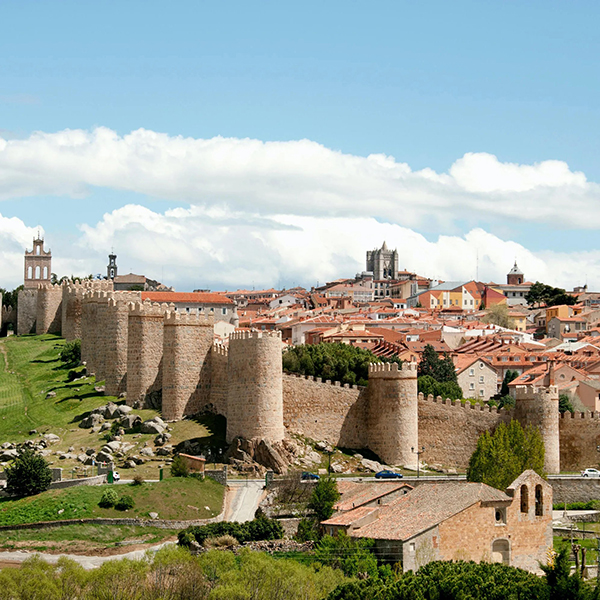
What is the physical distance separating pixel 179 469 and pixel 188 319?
31.3ft

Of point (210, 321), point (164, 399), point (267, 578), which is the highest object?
point (210, 321)

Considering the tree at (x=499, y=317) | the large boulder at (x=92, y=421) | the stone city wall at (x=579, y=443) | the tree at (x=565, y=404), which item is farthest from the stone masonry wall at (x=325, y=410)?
the tree at (x=499, y=317)

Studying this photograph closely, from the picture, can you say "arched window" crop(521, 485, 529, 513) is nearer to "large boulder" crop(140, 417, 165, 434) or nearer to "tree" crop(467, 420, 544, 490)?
"tree" crop(467, 420, 544, 490)

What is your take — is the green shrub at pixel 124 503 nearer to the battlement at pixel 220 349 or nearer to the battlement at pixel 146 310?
the battlement at pixel 220 349

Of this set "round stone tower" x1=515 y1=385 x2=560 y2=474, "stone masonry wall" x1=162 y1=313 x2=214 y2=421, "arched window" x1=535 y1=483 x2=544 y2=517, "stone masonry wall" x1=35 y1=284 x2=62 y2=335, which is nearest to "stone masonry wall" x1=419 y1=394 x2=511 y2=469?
"round stone tower" x1=515 y1=385 x2=560 y2=474

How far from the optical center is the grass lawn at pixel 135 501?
45.3 meters

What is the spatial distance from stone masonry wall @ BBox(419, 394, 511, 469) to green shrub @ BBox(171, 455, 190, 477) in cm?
1405

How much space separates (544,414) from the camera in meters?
58.7

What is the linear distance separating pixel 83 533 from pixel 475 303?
421 ft

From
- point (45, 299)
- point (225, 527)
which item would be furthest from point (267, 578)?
point (45, 299)

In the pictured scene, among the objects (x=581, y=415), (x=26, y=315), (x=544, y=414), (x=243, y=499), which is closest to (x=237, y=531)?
(x=243, y=499)

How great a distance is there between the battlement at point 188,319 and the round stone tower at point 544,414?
1532cm

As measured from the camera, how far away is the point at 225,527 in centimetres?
4416

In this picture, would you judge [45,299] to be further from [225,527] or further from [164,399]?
[225,527]
